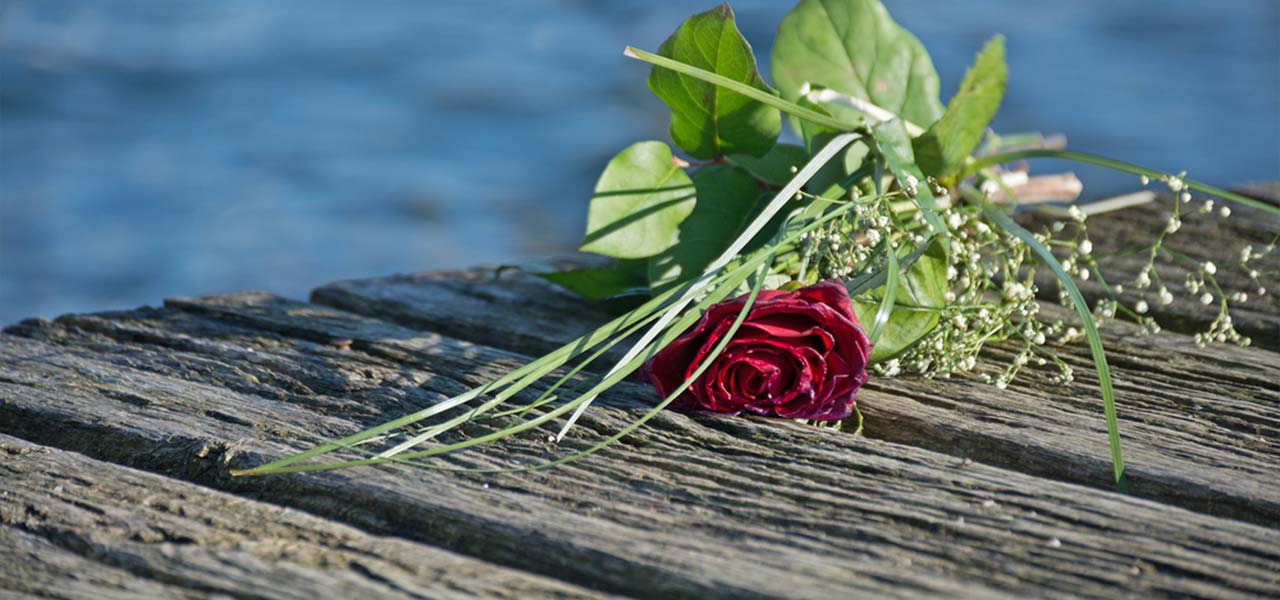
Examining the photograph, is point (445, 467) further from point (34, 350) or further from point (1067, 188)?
point (1067, 188)

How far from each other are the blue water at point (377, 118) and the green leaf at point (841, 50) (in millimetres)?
2552

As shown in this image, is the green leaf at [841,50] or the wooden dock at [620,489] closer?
the wooden dock at [620,489]

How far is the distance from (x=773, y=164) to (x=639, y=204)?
179 millimetres

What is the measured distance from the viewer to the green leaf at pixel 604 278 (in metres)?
1.55

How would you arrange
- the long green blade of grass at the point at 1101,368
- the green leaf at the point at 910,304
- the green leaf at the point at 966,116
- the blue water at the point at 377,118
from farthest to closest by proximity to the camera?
the blue water at the point at 377,118 → the green leaf at the point at 966,116 → the green leaf at the point at 910,304 → the long green blade of grass at the point at 1101,368

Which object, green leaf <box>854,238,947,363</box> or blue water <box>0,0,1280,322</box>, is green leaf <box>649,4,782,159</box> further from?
blue water <box>0,0,1280,322</box>

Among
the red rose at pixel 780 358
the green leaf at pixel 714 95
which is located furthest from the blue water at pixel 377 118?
the red rose at pixel 780 358

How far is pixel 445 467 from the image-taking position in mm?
1008

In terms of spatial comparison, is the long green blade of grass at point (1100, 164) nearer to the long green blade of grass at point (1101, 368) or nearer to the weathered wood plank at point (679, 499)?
the long green blade of grass at point (1101, 368)

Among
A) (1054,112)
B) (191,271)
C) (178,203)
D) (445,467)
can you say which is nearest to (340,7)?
(178,203)

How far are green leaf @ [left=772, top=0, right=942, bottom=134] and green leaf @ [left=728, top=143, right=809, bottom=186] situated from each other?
14cm

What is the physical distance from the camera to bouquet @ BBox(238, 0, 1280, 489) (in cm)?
111

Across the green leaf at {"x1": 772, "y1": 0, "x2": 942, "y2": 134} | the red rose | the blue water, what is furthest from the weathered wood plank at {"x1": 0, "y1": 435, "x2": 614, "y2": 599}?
the blue water

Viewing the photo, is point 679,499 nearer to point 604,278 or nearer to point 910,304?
Result: point 910,304
